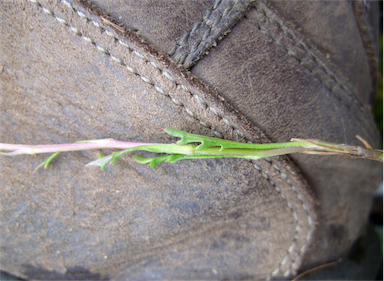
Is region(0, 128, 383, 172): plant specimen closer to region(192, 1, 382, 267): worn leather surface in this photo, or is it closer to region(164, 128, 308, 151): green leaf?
region(164, 128, 308, 151): green leaf

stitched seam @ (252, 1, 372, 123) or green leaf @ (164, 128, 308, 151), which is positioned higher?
stitched seam @ (252, 1, 372, 123)

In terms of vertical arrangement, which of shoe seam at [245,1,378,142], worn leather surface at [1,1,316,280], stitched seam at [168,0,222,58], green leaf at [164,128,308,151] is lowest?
worn leather surface at [1,1,316,280]

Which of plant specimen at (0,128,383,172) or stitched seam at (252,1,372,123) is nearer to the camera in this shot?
plant specimen at (0,128,383,172)

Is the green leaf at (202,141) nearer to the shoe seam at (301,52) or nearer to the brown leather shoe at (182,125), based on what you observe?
the brown leather shoe at (182,125)

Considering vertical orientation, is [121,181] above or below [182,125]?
below

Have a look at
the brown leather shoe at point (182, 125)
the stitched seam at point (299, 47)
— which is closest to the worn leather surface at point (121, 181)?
the brown leather shoe at point (182, 125)

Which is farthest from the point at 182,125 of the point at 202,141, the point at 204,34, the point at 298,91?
the point at 298,91

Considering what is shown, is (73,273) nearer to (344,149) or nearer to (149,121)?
(149,121)

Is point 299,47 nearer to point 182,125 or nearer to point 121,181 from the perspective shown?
point 182,125

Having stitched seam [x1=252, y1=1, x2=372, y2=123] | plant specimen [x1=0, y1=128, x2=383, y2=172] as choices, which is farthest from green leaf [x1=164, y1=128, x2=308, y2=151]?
stitched seam [x1=252, y1=1, x2=372, y2=123]

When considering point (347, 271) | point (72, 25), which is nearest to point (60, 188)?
point (72, 25)
